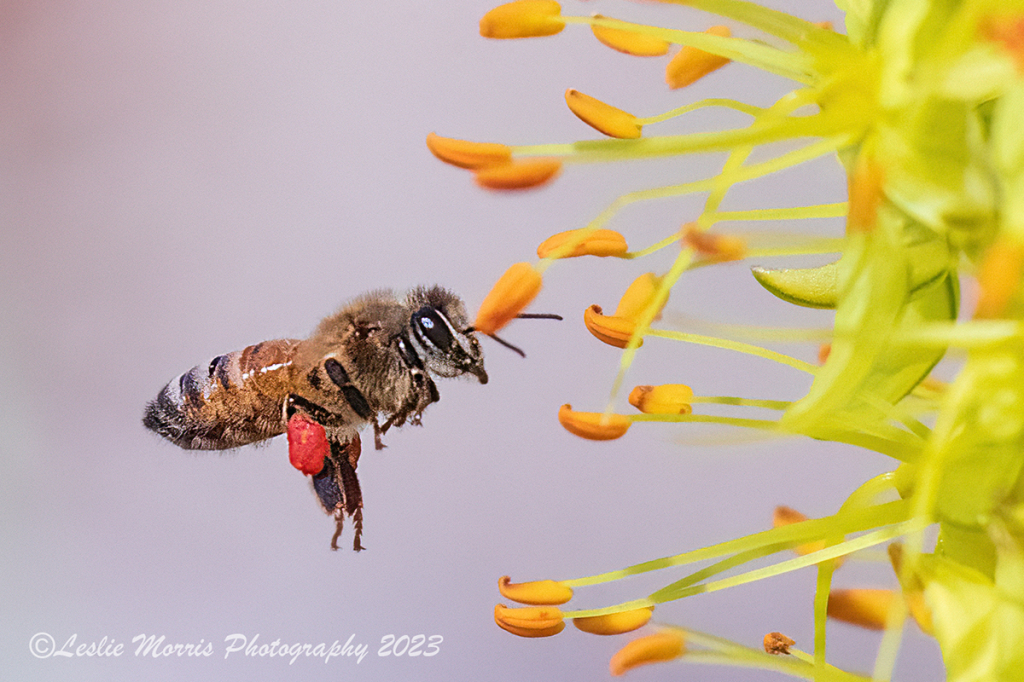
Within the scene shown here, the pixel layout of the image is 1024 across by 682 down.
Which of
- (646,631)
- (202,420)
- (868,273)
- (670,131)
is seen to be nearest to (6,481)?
(202,420)

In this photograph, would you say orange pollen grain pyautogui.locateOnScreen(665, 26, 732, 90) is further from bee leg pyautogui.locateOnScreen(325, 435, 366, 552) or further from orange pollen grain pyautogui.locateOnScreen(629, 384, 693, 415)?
bee leg pyautogui.locateOnScreen(325, 435, 366, 552)

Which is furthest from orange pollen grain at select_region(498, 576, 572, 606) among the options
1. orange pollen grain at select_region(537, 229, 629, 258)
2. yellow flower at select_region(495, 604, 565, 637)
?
orange pollen grain at select_region(537, 229, 629, 258)

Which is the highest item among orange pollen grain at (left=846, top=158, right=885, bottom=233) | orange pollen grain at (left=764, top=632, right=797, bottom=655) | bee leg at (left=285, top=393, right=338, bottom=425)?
orange pollen grain at (left=846, top=158, right=885, bottom=233)

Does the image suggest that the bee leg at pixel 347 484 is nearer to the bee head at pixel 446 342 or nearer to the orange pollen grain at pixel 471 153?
the bee head at pixel 446 342

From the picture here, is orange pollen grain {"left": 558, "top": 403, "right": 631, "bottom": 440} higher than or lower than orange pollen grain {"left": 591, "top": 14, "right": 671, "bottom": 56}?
lower

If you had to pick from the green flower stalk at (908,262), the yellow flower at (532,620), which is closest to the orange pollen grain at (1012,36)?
the green flower stalk at (908,262)

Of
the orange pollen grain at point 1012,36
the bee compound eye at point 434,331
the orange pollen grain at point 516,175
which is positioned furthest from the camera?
the bee compound eye at point 434,331

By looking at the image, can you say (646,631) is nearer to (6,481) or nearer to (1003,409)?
(1003,409)
